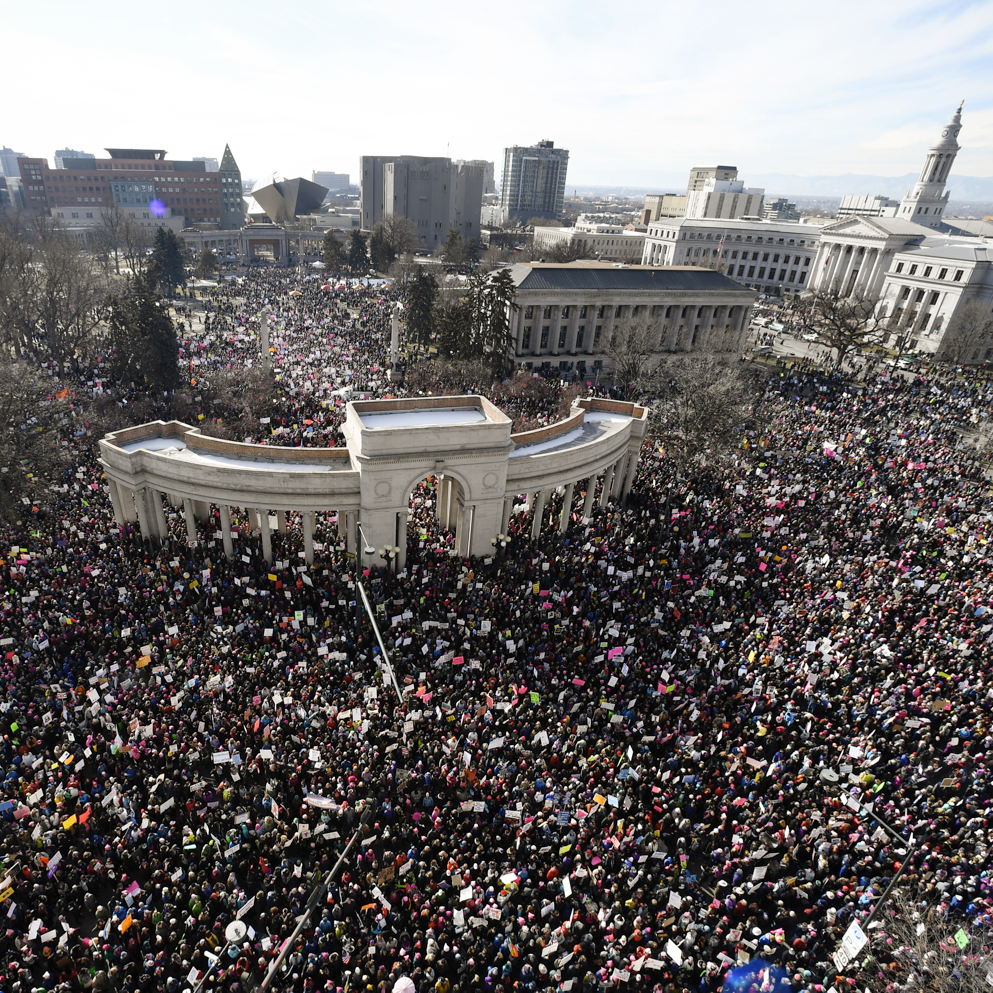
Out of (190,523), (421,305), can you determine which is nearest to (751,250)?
(421,305)

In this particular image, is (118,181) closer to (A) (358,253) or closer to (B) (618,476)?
(A) (358,253)

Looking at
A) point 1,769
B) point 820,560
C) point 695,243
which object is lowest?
point 1,769

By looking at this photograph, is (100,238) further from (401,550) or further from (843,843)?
(843,843)

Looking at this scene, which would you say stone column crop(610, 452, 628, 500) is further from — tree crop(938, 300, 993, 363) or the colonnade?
tree crop(938, 300, 993, 363)

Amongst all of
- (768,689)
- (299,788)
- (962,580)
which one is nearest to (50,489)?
(299,788)

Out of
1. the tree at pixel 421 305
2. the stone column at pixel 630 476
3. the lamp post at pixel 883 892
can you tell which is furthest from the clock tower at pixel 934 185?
the lamp post at pixel 883 892
